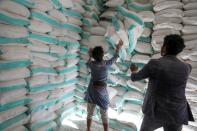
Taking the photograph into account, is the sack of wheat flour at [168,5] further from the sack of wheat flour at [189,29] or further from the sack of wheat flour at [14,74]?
the sack of wheat flour at [14,74]

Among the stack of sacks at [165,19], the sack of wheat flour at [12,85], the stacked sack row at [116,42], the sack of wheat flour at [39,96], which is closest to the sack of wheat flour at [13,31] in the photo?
the sack of wheat flour at [12,85]

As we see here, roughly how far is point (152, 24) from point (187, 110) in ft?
4.11

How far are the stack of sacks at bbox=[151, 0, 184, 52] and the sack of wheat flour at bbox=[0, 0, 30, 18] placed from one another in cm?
141

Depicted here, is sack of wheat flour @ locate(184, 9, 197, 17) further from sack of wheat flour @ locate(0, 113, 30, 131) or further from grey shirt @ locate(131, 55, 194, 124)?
sack of wheat flour @ locate(0, 113, 30, 131)

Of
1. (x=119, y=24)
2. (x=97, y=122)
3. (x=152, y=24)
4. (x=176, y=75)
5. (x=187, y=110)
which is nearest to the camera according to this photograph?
(x=176, y=75)

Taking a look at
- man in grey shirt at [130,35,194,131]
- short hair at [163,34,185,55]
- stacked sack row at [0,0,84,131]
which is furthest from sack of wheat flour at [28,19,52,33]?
short hair at [163,34,185,55]

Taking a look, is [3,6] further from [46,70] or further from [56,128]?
[56,128]

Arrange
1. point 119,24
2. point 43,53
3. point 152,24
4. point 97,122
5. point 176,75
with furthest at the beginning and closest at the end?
point 97,122 → point 152,24 → point 119,24 → point 43,53 → point 176,75

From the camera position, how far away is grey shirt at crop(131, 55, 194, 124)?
1619 millimetres

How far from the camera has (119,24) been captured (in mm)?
2469

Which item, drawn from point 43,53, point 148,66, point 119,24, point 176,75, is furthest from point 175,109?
point 43,53

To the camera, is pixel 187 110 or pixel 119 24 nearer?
pixel 187 110

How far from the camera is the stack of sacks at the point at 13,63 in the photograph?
5.67 feet

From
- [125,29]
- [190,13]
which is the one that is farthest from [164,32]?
[125,29]
